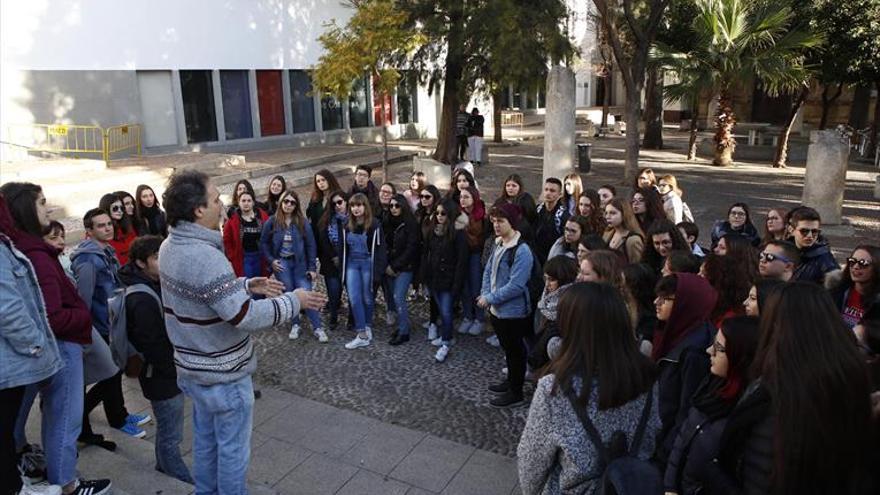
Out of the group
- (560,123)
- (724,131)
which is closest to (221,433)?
(560,123)

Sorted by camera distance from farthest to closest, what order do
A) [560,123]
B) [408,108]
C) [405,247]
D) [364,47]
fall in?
[408,108] → [364,47] → [560,123] → [405,247]

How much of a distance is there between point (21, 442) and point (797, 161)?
2218cm

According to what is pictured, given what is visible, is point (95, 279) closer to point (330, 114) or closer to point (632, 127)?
point (632, 127)

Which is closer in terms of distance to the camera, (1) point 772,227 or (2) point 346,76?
(1) point 772,227

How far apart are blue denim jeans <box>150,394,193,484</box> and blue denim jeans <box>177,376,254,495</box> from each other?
0.55 metres

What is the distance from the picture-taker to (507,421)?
543 centimetres

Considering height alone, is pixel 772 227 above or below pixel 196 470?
above

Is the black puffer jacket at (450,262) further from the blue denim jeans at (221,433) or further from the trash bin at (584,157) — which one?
the trash bin at (584,157)

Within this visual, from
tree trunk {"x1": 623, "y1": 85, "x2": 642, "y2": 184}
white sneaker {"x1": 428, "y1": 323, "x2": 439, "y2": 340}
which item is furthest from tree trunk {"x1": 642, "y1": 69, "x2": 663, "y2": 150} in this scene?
white sneaker {"x1": 428, "y1": 323, "x2": 439, "y2": 340}

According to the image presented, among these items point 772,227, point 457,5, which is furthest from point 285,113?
point 772,227

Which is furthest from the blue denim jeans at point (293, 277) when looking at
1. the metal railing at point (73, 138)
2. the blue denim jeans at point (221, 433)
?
the metal railing at point (73, 138)

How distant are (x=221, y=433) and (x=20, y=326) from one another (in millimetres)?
1106

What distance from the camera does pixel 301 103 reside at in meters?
24.2

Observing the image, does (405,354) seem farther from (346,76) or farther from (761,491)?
(346,76)
